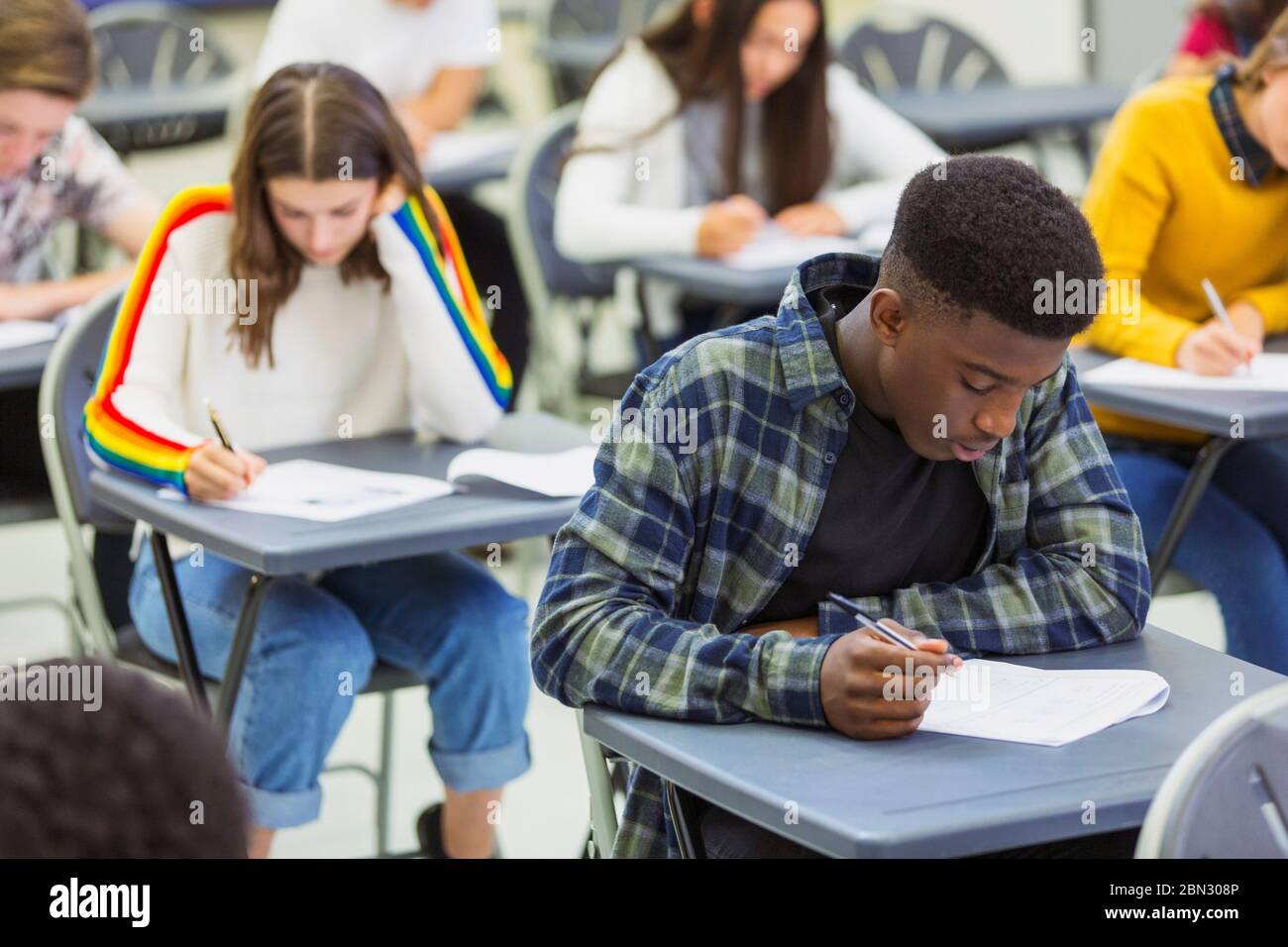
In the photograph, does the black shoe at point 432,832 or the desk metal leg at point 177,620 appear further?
the black shoe at point 432,832

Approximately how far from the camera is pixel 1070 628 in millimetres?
1642

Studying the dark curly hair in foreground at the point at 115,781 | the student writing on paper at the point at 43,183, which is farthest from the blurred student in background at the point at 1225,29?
the dark curly hair in foreground at the point at 115,781

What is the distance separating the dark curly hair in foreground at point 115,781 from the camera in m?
0.75

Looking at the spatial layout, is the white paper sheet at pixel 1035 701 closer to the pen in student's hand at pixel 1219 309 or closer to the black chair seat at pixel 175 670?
the black chair seat at pixel 175 670

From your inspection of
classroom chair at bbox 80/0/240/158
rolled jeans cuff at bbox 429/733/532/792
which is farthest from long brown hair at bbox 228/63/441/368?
classroom chair at bbox 80/0/240/158

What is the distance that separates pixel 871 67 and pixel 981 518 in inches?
147

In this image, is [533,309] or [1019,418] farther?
[533,309]

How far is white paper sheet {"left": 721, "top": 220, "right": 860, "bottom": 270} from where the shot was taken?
10.9ft

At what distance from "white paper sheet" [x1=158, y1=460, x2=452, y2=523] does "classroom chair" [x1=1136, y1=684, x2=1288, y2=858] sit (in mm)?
1161

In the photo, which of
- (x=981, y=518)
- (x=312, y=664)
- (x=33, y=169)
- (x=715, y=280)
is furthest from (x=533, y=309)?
(x=981, y=518)

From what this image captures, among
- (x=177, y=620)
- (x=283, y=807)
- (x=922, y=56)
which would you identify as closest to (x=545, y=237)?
(x=177, y=620)

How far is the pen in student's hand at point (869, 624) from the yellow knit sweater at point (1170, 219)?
1157 millimetres
